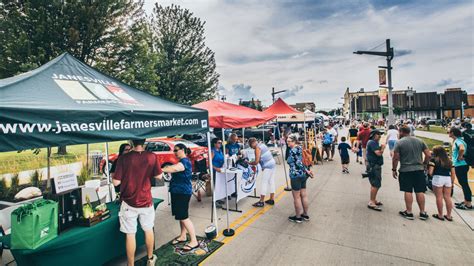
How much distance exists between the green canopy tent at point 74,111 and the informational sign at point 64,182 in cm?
98

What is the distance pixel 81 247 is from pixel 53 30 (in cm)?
1217

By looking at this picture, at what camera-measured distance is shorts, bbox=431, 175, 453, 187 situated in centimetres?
507

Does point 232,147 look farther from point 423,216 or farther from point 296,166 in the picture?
point 423,216

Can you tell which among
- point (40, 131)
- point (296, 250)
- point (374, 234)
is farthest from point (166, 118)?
point (374, 234)

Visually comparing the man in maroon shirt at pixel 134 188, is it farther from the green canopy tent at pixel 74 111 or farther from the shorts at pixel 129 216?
the green canopy tent at pixel 74 111

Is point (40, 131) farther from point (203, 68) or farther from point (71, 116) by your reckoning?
point (203, 68)

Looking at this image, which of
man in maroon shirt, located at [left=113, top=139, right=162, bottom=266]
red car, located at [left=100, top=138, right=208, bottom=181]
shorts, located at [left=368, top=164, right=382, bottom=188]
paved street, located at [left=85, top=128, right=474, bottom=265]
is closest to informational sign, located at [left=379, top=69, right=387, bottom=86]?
paved street, located at [left=85, top=128, right=474, bottom=265]

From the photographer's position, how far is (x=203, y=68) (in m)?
23.1

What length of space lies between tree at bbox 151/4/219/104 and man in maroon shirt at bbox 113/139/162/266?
17.9 m

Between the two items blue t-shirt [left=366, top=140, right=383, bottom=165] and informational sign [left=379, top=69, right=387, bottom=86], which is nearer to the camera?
blue t-shirt [left=366, top=140, right=383, bottom=165]

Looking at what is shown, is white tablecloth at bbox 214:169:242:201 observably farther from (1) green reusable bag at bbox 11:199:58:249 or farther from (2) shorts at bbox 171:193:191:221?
(1) green reusable bag at bbox 11:199:58:249

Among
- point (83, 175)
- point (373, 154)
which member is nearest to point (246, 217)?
point (373, 154)

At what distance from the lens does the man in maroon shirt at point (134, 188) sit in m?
3.50

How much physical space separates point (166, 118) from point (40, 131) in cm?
175
